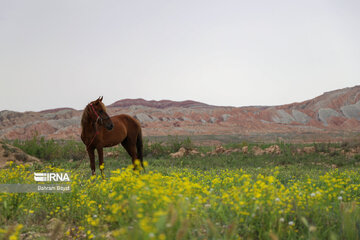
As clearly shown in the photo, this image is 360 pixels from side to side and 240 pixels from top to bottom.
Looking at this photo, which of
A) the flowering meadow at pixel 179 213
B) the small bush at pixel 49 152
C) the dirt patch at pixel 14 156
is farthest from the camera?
the small bush at pixel 49 152

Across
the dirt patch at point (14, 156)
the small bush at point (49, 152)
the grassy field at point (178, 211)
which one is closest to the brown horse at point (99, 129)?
the grassy field at point (178, 211)

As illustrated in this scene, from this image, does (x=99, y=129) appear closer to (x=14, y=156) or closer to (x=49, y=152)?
(x=14, y=156)

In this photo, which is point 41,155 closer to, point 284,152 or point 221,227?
point 284,152

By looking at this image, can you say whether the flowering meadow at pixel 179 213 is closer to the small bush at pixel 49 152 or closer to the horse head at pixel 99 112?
the horse head at pixel 99 112

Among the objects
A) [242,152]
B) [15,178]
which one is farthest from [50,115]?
[15,178]

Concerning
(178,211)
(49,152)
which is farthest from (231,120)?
(178,211)

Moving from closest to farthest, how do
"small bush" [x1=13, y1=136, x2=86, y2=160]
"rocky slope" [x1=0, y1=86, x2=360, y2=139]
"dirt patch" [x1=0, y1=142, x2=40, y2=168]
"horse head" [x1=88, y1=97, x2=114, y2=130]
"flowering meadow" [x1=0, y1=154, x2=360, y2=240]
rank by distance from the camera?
1. "flowering meadow" [x1=0, y1=154, x2=360, y2=240]
2. "horse head" [x1=88, y1=97, x2=114, y2=130]
3. "dirt patch" [x1=0, y1=142, x2=40, y2=168]
4. "small bush" [x1=13, y1=136, x2=86, y2=160]
5. "rocky slope" [x1=0, y1=86, x2=360, y2=139]

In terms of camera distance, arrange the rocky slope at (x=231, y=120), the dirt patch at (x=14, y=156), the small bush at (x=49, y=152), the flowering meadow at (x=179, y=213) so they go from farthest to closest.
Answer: the rocky slope at (x=231, y=120) → the small bush at (x=49, y=152) → the dirt patch at (x=14, y=156) → the flowering meadow at (x=179, y=213)

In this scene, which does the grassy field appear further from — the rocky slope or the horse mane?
the rocky slope

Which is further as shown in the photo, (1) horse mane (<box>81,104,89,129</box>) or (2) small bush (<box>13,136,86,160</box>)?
(2) small bush (<box>13,136,86,160</box>)

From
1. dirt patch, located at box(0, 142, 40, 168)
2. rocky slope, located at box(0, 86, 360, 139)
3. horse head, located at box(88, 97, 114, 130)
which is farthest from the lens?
rocky slope, located at box(0, 86, 360, 139)

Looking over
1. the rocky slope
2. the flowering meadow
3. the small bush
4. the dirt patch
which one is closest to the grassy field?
the flowering meadow

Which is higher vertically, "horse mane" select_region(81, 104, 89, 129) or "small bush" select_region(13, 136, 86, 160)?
"horse mane" select_region(81, 104, 89, 129)

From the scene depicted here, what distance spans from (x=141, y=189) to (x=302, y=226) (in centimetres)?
196
